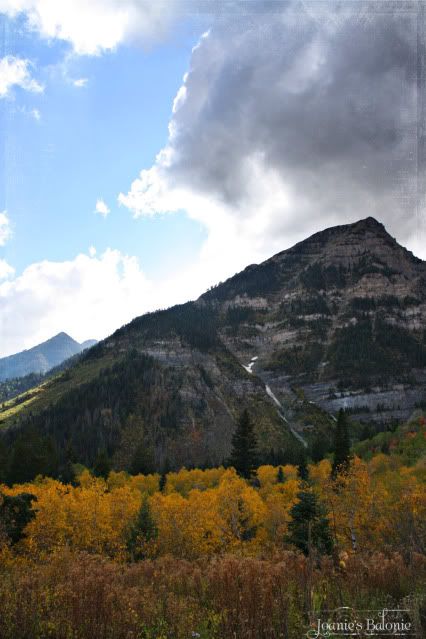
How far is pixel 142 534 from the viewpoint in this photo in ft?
112

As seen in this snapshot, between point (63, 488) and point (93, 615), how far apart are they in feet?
143

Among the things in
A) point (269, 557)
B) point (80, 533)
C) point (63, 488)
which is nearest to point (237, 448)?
point (63, 488)

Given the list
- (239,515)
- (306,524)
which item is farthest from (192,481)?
(306,524)

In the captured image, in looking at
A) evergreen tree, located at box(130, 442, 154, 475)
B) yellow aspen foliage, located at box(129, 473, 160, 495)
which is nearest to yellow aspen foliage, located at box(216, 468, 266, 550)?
yellow aspen foliage, located at box(129, 473, 160, 495)

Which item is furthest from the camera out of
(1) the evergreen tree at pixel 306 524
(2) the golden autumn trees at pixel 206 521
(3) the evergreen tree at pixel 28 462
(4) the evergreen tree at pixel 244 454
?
(4) the evergreen tree at pixel 244 454

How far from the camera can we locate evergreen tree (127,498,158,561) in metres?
33.5

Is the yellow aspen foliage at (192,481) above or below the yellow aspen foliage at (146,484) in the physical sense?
below

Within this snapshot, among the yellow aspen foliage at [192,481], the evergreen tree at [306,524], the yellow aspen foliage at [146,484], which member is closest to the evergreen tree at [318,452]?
the yellow aspen foliage at [192,481]

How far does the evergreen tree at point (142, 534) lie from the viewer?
33.5 m

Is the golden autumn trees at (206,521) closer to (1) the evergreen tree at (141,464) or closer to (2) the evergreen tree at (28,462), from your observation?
(2) the evergreen tree at (28,462)

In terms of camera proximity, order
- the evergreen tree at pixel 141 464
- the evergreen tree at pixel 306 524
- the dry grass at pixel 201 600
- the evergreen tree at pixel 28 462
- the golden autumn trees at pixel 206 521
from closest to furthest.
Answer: the dry grass at pixel 201 600, the evergreen tree at pixel 306 524, the golden autumn trees at pixel 206 521, the evergreen tree at pixel 28 462, the evergreen tree at pixel 141 464

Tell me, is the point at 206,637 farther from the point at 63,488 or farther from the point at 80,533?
the point at 63,488

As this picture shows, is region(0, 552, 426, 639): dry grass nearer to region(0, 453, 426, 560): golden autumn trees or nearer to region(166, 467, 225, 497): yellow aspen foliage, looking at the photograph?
region(0, 453, 426, 560): golden autumn trees

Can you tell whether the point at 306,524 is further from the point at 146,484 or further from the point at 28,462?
the point at 146,484
